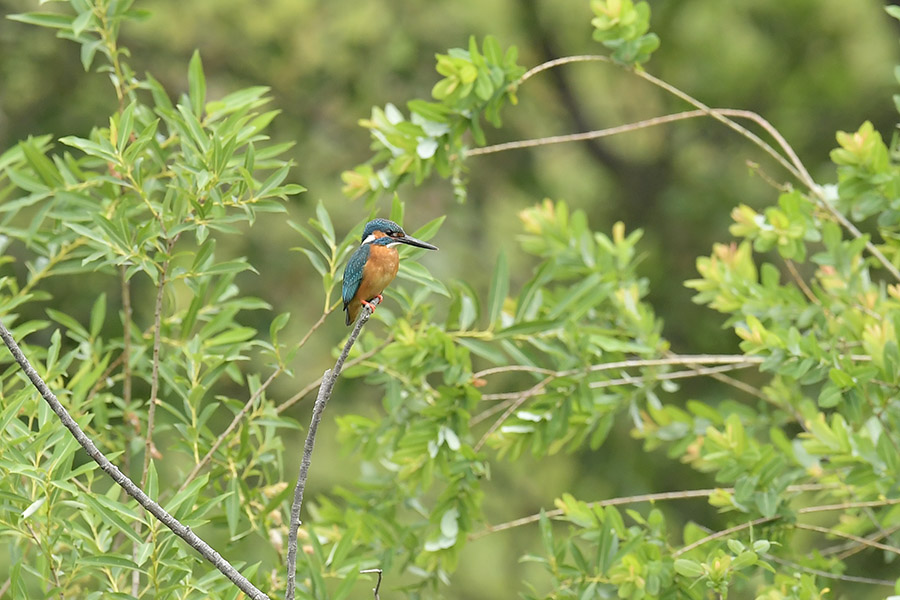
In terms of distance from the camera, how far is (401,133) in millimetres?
3553

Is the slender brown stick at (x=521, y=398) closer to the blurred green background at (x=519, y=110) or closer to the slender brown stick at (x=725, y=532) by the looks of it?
the slender brown stick at (x=725, y=532)

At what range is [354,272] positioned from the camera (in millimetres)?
2637

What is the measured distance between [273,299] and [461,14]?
8.52 ft

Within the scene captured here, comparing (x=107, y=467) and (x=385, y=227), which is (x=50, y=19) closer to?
(x=385, y=227)

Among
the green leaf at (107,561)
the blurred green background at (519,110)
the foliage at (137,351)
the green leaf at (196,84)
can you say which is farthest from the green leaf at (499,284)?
the blurred green background at (519,110)

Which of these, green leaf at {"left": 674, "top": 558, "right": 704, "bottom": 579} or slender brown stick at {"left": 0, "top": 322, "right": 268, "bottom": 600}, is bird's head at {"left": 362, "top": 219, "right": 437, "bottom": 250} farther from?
green leaf at {"left": 674, "top": 558, "right": 704, "bottom": 579}

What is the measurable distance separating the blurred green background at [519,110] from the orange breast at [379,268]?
16.4 feet

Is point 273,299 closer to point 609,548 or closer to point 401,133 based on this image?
point 401,133

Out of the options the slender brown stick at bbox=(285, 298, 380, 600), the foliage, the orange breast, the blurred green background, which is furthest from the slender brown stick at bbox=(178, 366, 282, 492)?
the blurred green background

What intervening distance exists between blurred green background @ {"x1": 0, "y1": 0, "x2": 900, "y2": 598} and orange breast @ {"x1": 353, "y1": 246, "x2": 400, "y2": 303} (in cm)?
501

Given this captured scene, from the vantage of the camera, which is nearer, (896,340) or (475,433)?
(896,340)

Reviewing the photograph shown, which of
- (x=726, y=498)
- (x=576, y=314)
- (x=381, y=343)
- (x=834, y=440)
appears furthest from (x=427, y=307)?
(x=834, y=440)

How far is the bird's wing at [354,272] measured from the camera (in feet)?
8.50

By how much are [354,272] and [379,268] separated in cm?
12
